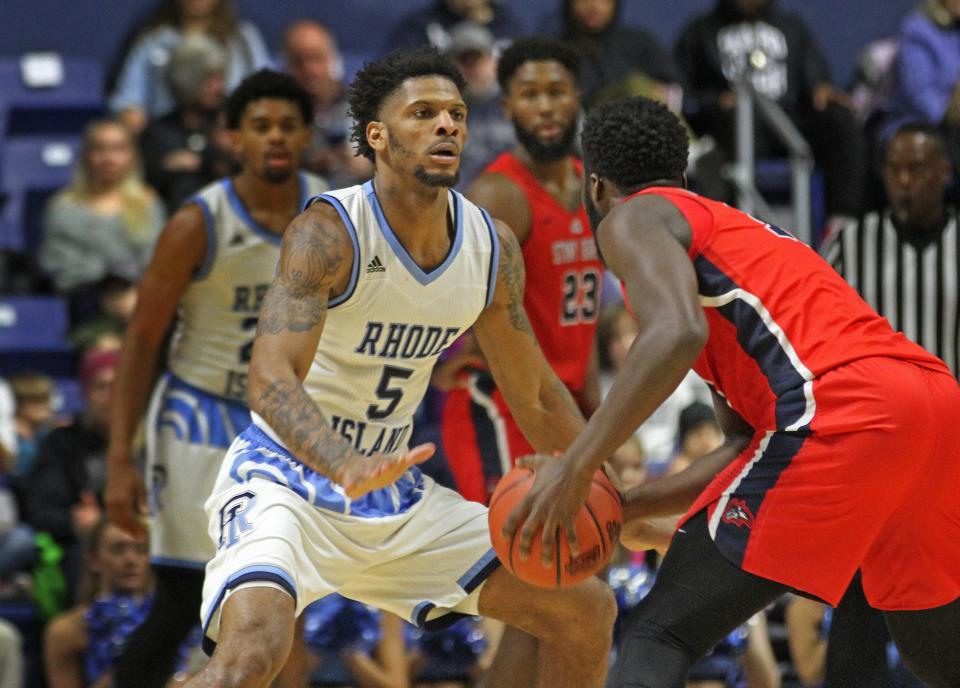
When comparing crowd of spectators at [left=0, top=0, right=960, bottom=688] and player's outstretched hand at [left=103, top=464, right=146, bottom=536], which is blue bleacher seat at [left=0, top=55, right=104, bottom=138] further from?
player's outstretched hand at [left=103, top=464, right=146, bottom=536]

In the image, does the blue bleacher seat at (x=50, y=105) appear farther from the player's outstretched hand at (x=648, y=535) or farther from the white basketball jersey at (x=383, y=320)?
the player's outstretched hand at (x=648, y=535)

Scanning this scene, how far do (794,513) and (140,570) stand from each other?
3526mm

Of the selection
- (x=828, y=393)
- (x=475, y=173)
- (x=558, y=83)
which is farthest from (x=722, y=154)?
(x=828, y=393)

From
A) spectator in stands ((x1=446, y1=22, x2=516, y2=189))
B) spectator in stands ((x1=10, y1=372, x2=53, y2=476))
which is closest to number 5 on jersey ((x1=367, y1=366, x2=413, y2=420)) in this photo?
spectator in stands ((x1=10, y1=372, x2=53, y2=476))

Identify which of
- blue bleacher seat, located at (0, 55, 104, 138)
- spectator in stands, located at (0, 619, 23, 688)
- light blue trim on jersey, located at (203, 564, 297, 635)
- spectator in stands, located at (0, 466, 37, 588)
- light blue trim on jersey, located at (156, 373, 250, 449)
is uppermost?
blue bleacher seat, located at (0, 55, 104, 138)

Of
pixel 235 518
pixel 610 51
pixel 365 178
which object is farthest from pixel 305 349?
pixel 610 51

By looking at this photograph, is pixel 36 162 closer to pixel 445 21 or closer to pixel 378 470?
pixel 445 21

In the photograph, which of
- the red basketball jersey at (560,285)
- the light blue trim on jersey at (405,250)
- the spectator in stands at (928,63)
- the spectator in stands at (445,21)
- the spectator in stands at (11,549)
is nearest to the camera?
the light blue trim on jersey at (405,250)

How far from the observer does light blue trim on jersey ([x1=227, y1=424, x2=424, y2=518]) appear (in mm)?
4195

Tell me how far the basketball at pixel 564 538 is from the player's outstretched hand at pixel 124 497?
75.6 inches

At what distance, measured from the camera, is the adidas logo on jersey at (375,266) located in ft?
14.3

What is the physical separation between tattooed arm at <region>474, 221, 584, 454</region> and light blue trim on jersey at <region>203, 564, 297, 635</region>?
1.03 m

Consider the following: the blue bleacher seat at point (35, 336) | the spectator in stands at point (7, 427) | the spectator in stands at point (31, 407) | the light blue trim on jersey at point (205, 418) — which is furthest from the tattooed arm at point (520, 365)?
the blue bleacher seat at point (35, 336)

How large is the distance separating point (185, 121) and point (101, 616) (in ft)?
11.5
